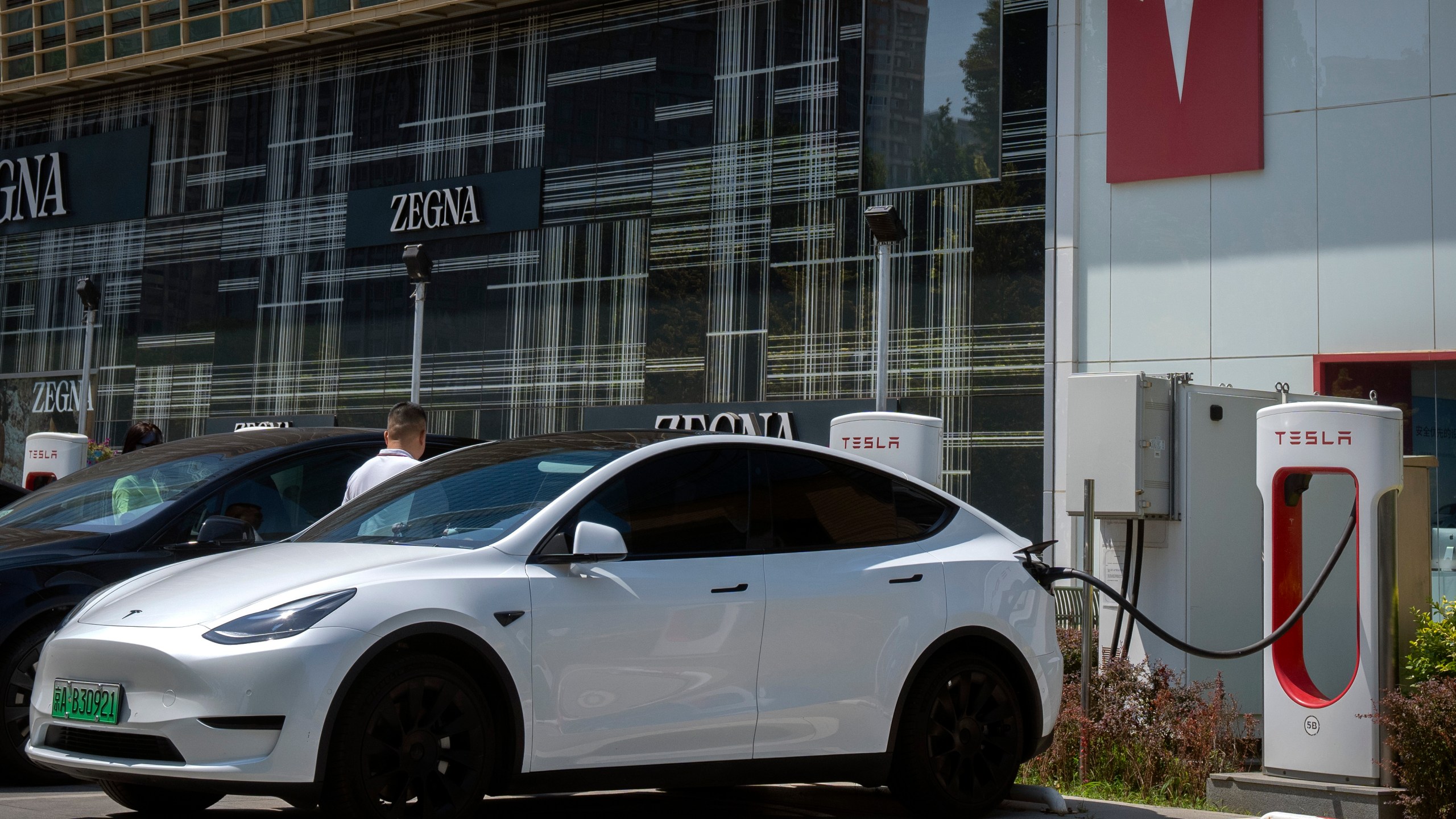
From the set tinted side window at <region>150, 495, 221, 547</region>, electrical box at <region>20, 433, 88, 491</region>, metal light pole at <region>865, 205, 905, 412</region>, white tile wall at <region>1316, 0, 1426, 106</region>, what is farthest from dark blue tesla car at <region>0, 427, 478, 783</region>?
white tile wall at <region>1316, 0, 1426, 106</region>

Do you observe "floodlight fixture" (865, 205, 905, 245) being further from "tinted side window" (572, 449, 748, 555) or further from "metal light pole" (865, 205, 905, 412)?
"tinted side window" (572, 449, 748, 555)

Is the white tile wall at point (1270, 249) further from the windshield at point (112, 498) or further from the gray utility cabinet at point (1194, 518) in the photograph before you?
the windshield at point (112, 498)

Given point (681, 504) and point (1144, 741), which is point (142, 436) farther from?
point (1144, 741)

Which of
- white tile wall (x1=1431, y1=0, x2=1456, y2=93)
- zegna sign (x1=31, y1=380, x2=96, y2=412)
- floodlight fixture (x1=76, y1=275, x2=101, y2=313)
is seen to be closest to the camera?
white tile wall (x1=1431, y1=0, x2=1456, y2=93)

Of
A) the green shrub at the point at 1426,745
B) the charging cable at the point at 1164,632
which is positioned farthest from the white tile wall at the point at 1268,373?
the green shrub at the point at 1426,745

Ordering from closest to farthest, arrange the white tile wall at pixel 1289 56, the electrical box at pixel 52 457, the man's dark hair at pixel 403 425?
the man's dark hair at pixel 403 425 < the white tile wall at pixel 1289 56 < the electrical box at pixel 52 457

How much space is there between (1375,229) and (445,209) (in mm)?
10793

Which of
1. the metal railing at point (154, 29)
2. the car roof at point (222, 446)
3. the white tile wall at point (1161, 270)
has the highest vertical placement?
the metal railing at point (154, 29)

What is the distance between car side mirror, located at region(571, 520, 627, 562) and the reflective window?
10.8m

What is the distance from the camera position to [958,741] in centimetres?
689

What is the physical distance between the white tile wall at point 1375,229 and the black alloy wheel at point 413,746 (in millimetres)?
10444

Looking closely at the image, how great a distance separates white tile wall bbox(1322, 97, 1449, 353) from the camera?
44.7ft

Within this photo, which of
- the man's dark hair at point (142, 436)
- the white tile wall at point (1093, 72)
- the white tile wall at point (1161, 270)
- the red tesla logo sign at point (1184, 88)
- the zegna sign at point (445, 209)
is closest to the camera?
the man's dark hair at point (142, 436)

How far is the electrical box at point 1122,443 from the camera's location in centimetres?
949
